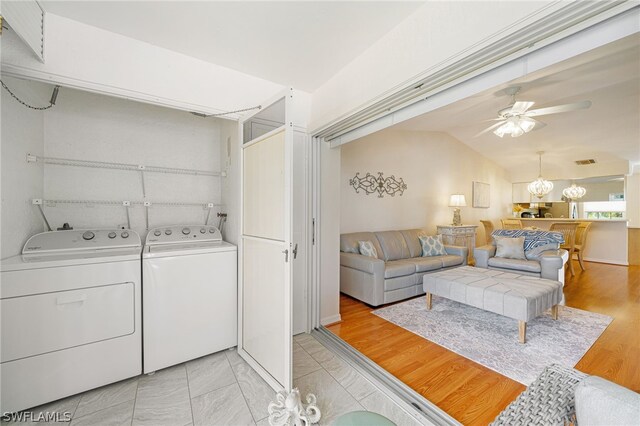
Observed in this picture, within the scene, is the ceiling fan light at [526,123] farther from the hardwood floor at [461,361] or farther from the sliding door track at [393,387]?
the sliding door track at [393,387]

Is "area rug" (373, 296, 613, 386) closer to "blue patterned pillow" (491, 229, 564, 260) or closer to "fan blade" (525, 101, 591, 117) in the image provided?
"blue patterned pillow" (491, 229, 564, 260)

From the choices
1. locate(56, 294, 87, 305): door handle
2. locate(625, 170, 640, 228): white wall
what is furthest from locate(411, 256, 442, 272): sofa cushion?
locate(625, 170, 640, 228): white wall

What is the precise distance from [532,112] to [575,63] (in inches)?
21.0

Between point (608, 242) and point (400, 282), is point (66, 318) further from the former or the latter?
point (608, 242)

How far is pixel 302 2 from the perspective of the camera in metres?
1.56

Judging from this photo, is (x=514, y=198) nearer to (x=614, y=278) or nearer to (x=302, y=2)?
(x=614, y=278)

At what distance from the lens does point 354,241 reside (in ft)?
12.8

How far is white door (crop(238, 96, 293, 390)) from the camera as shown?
1.72 meters

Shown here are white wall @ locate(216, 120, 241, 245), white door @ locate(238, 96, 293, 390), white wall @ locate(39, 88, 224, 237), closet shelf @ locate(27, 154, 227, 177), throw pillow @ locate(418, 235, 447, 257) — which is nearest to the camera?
white door @ locate(238, 96, 293, 390)

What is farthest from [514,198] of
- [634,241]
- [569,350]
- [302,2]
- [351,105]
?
[302,2]

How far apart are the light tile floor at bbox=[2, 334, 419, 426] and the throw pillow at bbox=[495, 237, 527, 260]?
3.71 m

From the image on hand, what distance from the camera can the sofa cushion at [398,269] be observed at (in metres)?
3.43

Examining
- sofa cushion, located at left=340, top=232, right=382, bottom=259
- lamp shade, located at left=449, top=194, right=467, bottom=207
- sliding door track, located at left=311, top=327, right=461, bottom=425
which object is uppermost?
lamp shade, located at left=449, top=194, right=467, bottom=207

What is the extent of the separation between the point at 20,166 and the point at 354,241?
3436mm
